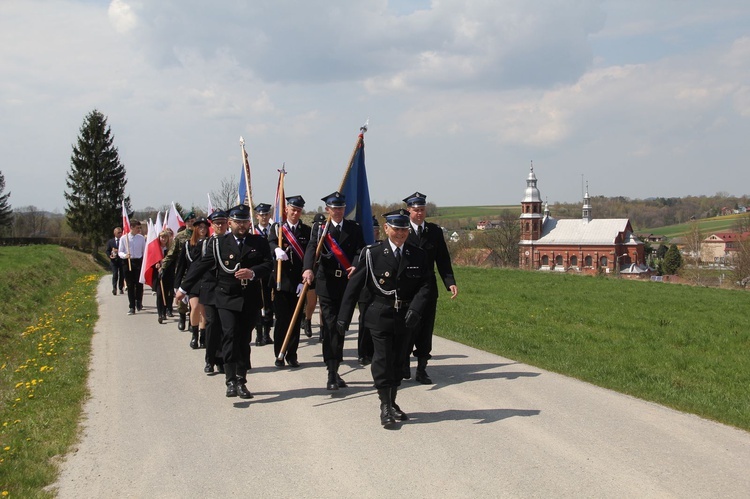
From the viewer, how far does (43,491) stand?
5.09m

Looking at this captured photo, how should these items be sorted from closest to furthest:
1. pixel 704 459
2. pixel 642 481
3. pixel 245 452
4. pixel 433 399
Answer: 1. pixel 642 481
2. pixel 704 459
3. pixel 245 452
4. pixel 433 399

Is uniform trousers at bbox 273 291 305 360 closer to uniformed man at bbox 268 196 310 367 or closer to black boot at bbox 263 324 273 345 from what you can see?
uniformed man at bbox 268 196 310 367

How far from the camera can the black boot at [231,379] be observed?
7.74 m

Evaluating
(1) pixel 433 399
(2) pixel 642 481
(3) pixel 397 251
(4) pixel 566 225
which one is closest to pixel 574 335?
(1) pixel 433 399

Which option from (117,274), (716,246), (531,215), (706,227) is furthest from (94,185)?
(706,227)

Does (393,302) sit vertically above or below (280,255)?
below

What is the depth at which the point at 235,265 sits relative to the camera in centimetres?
802

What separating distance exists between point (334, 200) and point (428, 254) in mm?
1389

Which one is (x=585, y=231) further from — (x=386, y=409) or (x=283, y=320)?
(x=386, y=409)

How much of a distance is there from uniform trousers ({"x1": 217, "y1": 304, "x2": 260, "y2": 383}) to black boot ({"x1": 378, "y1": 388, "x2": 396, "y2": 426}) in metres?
1.96

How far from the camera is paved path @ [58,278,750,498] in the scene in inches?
199

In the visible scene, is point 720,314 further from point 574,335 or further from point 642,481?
point 642,481

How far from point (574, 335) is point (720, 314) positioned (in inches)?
267

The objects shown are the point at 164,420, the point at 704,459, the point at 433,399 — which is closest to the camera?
the point at 704,459
